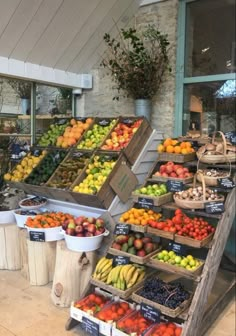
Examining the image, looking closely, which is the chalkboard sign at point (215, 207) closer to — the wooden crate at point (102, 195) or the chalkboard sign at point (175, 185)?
the chalkboard sign at point (175, 185)

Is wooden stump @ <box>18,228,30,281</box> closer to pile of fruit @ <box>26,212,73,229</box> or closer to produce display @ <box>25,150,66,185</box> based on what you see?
pile of fruit @ <box>26,212,73,229</box>

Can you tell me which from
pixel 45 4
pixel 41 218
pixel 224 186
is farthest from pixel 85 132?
pixel 224 186

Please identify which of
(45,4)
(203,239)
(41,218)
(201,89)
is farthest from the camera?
(201,89)

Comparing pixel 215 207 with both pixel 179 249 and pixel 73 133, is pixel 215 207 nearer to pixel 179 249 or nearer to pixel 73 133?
pixel 179 249

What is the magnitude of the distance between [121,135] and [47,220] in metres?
1.12

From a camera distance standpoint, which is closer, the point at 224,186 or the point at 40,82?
the point at 224,186

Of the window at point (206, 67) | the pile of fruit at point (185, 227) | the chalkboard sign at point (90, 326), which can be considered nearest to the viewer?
the chalkboard sign at point (90, 326)

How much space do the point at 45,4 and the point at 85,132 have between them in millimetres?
1417

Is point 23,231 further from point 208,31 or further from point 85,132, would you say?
point 208,31

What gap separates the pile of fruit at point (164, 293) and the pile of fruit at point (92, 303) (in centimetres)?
A: 32

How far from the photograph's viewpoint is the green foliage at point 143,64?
3633 mm

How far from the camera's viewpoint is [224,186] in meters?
2.42

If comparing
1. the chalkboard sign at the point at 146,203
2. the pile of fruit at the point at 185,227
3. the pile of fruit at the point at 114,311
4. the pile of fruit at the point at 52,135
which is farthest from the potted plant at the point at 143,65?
the pile of fruit at the point at 114,311

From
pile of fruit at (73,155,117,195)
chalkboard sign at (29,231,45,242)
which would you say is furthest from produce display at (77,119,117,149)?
chalkboard sign at (29,231,45,242)
